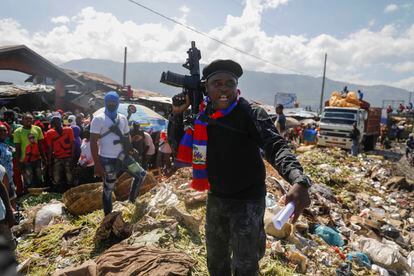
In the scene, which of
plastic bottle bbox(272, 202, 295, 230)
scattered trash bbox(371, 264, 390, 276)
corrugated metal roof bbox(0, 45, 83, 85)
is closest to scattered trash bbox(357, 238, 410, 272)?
scattered trash bbox(371, 264, 390, 276)

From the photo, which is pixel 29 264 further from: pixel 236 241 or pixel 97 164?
pixel 236 241

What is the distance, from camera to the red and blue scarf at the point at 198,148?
7.93 feet

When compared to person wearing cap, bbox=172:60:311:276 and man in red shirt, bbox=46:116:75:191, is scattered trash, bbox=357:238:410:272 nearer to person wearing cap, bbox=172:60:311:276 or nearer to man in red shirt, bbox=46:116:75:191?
person wearing cap, bbox=172:60:311:276

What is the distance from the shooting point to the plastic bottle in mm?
1491

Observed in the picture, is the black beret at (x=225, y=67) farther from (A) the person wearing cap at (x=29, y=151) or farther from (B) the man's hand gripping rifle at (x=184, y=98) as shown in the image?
(A) the person wearing cap at (x=29, y=151)

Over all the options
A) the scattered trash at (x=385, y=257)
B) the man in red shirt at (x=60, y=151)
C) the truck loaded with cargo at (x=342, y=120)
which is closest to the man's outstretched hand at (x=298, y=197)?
the scattered trash at (x=385, y=257)

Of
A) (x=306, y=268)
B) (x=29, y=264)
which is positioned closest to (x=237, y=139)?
(x=306, y=268)

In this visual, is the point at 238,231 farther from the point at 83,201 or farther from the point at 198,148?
the point at 83,201

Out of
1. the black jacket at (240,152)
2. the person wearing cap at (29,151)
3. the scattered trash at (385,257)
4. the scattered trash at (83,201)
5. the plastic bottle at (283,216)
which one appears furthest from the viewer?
the person wearing cap at (29,151)

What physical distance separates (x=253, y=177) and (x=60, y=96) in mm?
15387

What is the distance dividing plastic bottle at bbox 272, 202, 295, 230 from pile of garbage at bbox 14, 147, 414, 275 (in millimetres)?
1725

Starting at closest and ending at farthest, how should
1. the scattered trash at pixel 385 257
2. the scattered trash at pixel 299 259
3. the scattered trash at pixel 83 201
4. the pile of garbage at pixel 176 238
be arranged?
1. the pile of garbage at pixel 176 238
2. the scattered trash at pixel 299 259
3. the scattered trash at pixel 385 257
4. the scattered trash at pixel 83 201

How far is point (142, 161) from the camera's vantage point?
8.05m

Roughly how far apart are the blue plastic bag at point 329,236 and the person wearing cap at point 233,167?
3600 mm
